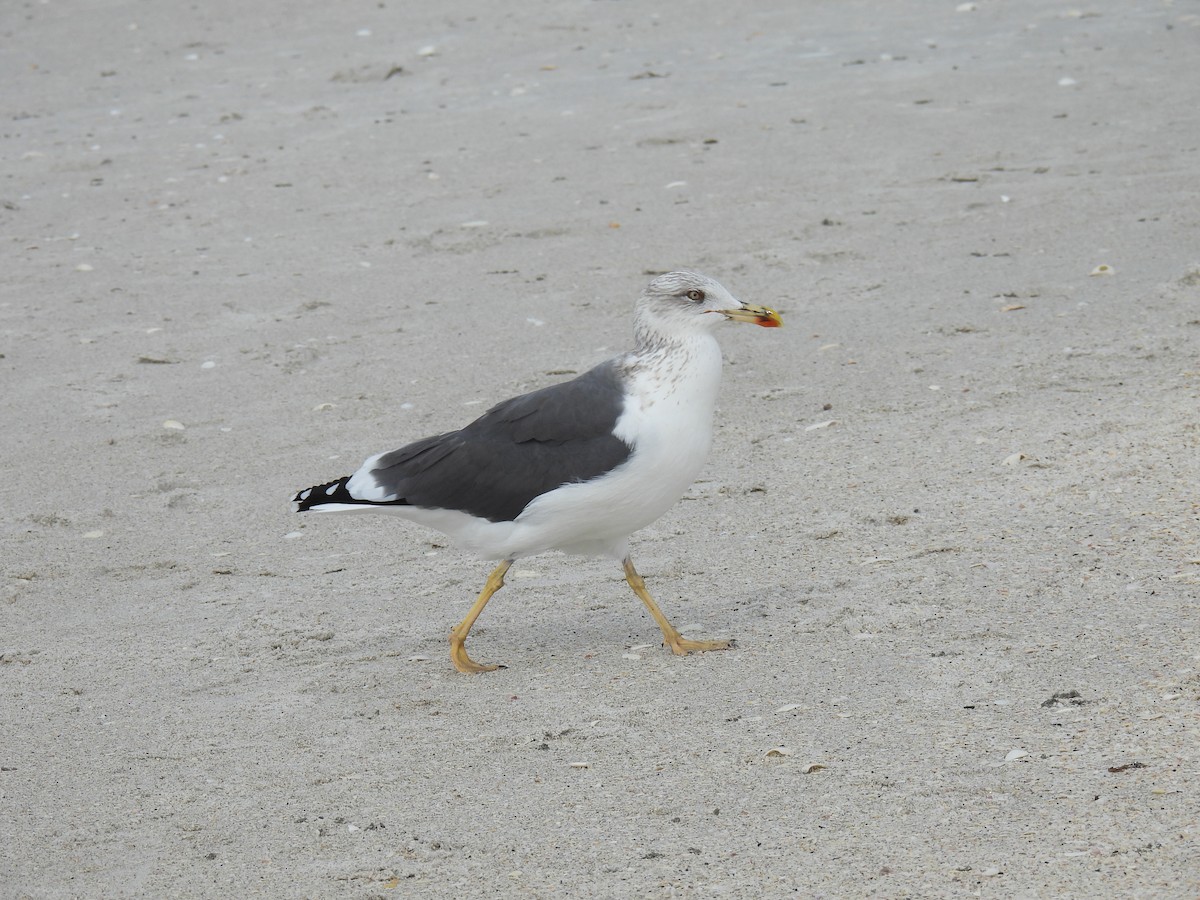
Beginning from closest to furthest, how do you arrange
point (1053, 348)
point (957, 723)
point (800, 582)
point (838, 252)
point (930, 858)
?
point (930, 858)
point (957, 723)
point (800, 582)
point (1053, 348)
point (838, 252)

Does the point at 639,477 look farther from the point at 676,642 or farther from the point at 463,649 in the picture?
the point at 463,649

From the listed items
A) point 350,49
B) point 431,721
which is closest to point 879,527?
point 431,721

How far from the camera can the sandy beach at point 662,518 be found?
3.93 metres

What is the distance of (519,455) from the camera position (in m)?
5.05

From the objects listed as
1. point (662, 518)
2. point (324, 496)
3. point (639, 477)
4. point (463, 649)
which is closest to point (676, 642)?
point (639, 477)

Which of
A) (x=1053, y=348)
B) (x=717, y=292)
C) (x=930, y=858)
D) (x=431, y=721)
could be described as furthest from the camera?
(x=1053, y=348)

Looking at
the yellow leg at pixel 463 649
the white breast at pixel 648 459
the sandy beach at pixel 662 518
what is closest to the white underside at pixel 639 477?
the white breast at pixel 648 459

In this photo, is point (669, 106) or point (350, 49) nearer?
point (669, 106)

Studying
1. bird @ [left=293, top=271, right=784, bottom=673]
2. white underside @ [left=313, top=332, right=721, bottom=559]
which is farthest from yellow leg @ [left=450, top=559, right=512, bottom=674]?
white underside @ [left=313, top=332, right=721, bottom=559]

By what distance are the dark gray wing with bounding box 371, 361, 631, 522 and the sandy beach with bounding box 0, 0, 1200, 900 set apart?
0.57 meters

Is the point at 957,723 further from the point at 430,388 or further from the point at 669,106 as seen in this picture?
the point at 669,106

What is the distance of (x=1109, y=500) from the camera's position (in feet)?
18.5

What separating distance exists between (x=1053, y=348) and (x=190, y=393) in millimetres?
4235

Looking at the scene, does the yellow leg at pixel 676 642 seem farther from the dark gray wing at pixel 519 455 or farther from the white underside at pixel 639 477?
the dark gray wing at pixel 519 455
